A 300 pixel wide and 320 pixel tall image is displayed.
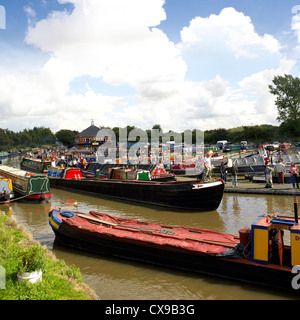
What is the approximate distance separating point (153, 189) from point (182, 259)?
9.07m

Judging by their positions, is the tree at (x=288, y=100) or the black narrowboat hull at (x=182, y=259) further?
the tree at (x=288, y=100)

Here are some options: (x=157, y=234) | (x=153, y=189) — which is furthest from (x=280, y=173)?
(x=157, y=234)

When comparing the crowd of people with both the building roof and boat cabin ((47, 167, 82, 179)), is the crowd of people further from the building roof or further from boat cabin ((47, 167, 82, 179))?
the building roof

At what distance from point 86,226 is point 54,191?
15.2 metres

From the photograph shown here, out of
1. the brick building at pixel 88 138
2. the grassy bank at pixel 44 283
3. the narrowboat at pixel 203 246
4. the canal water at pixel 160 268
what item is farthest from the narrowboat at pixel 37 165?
the brick building at pixel 88 138

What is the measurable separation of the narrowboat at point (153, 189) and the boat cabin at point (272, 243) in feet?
25.0

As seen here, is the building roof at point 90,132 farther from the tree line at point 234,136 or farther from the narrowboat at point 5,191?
the narrowboat at point 5,191

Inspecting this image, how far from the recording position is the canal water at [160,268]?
23.2ft

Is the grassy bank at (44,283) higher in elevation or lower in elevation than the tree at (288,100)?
Result: lower

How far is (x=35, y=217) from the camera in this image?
596 inches

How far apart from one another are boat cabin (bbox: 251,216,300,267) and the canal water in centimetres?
80

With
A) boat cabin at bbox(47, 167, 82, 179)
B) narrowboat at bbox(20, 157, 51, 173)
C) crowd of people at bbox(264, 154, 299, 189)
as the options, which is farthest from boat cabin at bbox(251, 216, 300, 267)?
narrowboat at bbox(20, 157, 51, 173)

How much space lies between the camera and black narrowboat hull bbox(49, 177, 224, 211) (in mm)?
14836
